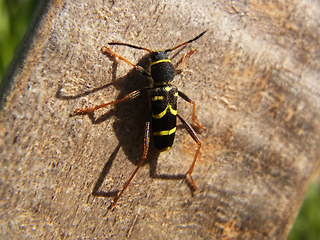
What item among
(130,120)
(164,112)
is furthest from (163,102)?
(130,120)

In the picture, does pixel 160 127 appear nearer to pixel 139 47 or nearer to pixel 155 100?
pixel 155 100

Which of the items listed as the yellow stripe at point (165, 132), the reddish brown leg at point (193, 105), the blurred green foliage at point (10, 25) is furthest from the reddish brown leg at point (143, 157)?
the blurred green foliage at point (10, 25)

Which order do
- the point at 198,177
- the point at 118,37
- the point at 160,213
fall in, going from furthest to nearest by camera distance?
the point at 198,177
the point at 160,213
the point at 118,37

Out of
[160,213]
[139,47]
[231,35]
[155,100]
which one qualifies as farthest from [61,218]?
[231,35]

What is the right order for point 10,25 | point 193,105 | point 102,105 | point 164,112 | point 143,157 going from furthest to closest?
point 10,25
point 164,112
point 193,105
point 143,157
point 102,105

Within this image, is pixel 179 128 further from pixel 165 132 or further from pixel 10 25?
pixel 10 25

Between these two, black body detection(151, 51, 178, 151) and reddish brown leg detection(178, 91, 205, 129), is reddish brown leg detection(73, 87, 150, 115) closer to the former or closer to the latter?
black body detection(151, 51, 178, 151)

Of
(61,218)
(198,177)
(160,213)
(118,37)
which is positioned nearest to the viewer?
(61,218)

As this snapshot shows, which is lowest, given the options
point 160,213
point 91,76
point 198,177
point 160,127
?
point 160,213
